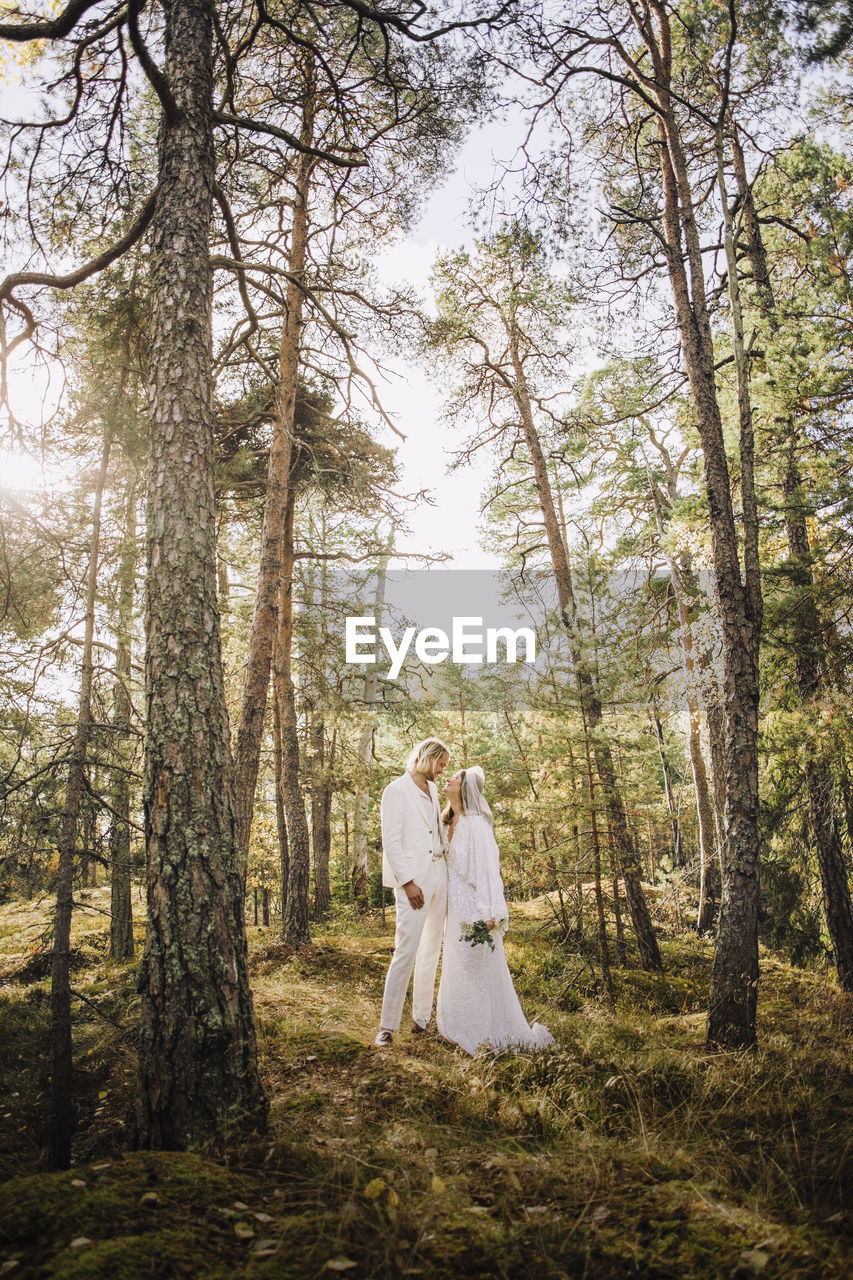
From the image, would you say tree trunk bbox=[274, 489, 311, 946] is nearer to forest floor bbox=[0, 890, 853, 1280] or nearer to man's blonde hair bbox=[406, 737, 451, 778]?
forest floor bbox=[0, 890, 853, 1280]

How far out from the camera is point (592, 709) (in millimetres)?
8633

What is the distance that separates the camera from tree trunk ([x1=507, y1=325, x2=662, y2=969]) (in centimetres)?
734

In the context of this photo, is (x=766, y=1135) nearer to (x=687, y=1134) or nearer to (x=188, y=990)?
(x=687, y=1134)

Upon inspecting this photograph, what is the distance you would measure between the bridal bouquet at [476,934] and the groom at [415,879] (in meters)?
0.36

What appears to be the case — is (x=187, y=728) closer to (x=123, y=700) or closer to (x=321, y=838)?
(x=123, y=700)

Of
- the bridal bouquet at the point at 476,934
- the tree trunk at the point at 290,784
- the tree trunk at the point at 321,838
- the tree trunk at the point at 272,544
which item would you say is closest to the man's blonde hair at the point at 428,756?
the bridal bouquet at the point at 476,934

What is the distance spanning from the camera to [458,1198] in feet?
8.21

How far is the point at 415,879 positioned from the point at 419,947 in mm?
766

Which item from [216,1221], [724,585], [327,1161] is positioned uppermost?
[724,585]

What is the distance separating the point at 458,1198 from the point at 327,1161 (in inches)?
25.6

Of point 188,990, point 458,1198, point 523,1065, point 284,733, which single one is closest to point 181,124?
point 188,990

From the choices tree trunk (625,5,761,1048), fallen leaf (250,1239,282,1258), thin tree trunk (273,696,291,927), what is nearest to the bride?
tree trunk (625,5,761,1048)

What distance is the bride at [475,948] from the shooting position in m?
4.95

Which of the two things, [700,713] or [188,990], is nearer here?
[188,990]
